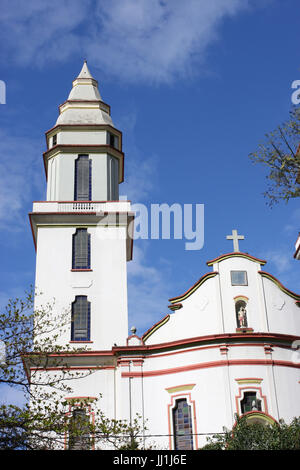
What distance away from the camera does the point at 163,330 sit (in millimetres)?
29328

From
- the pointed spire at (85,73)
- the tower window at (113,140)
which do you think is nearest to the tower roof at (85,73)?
the pointed spire at (85,73)

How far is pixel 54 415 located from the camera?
1819cm

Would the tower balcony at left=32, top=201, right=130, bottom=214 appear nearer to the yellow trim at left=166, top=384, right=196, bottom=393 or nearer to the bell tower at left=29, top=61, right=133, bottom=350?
the bell tower at left=29, top=61, right=133, bottom=350

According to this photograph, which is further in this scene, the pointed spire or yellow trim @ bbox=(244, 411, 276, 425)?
the pointed spire

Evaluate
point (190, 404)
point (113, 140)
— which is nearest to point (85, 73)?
point (113, 140)

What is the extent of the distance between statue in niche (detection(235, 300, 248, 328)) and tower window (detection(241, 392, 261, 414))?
10.0 feet

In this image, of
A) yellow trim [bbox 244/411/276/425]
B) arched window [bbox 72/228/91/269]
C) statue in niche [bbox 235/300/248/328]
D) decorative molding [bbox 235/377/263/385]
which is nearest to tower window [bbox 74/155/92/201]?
arched window [bbox 72/228/91/269]

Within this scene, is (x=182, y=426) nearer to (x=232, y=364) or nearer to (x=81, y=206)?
(x=232, y=364)

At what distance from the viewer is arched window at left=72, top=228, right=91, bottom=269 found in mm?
32312

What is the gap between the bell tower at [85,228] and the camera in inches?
1213

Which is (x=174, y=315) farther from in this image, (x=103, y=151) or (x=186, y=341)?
(x=103, y=151)

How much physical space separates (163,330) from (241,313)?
368 centimetres

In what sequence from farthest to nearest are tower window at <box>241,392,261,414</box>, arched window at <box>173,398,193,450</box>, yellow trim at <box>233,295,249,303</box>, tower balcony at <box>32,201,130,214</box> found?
tower balcony at <box>32,201,130,214</box>, yellow trim at <box>233,295,249,303</box>, arched window at <box>173,398,193,450</box>, tower window at <box>241,392,261,414</box>
